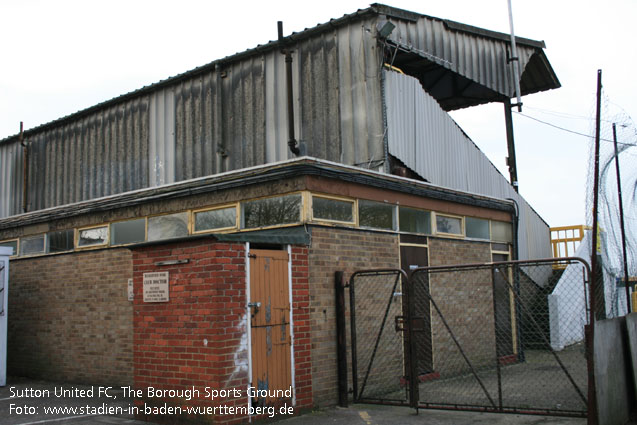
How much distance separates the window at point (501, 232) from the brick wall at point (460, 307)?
0.58 meters

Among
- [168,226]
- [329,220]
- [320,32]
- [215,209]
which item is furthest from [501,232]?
[168,226]

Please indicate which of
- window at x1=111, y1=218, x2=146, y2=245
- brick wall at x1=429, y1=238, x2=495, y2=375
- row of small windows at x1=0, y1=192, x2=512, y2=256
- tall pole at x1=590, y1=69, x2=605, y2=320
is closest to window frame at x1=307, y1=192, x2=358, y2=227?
row of small windows at x1=0, y1=192, x2=512, y2=256

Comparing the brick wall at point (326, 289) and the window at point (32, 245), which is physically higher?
the window at point (32, 245)

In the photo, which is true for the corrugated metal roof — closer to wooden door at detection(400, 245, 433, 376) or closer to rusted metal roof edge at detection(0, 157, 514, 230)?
rusted metal roof edge at detection(0, 157, 514, 230)

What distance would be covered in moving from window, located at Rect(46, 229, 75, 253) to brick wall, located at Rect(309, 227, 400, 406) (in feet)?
21.0

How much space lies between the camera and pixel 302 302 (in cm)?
810

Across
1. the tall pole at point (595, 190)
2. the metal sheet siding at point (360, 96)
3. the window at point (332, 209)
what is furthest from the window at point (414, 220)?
the tall pole at point (595, 190)

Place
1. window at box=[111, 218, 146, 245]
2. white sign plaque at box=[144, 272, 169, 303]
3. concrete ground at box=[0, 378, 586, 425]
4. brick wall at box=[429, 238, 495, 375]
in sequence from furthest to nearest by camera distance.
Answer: window at box=[111, 218, 146, 245], brick wall at box=[429, 238, 495, 375], white sign plaque at box=[144, 272, 169, 303], concrete ground at box=[0, 378, 586, 425]

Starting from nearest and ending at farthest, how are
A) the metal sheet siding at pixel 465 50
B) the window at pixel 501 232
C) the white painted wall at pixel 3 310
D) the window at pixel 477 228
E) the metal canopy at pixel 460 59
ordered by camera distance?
the white painted wall at pixel 3 310
the metal canopy at pixel 460 59
the metal sheet siding at pixel 465 50
the window at pixel 477 228
the window at pixel 501 232

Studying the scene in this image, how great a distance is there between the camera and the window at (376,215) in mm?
9508

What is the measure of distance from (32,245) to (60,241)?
3.57ft

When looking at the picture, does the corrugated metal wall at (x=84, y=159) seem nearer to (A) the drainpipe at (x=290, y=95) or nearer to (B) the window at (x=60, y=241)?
(B) the window at (x=60, y=241)

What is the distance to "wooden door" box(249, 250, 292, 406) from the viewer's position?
7.36 meters

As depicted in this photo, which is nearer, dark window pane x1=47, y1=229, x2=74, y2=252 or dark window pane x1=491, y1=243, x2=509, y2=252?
dark window pane x1=47, y1=229, x2=74, y2=252
